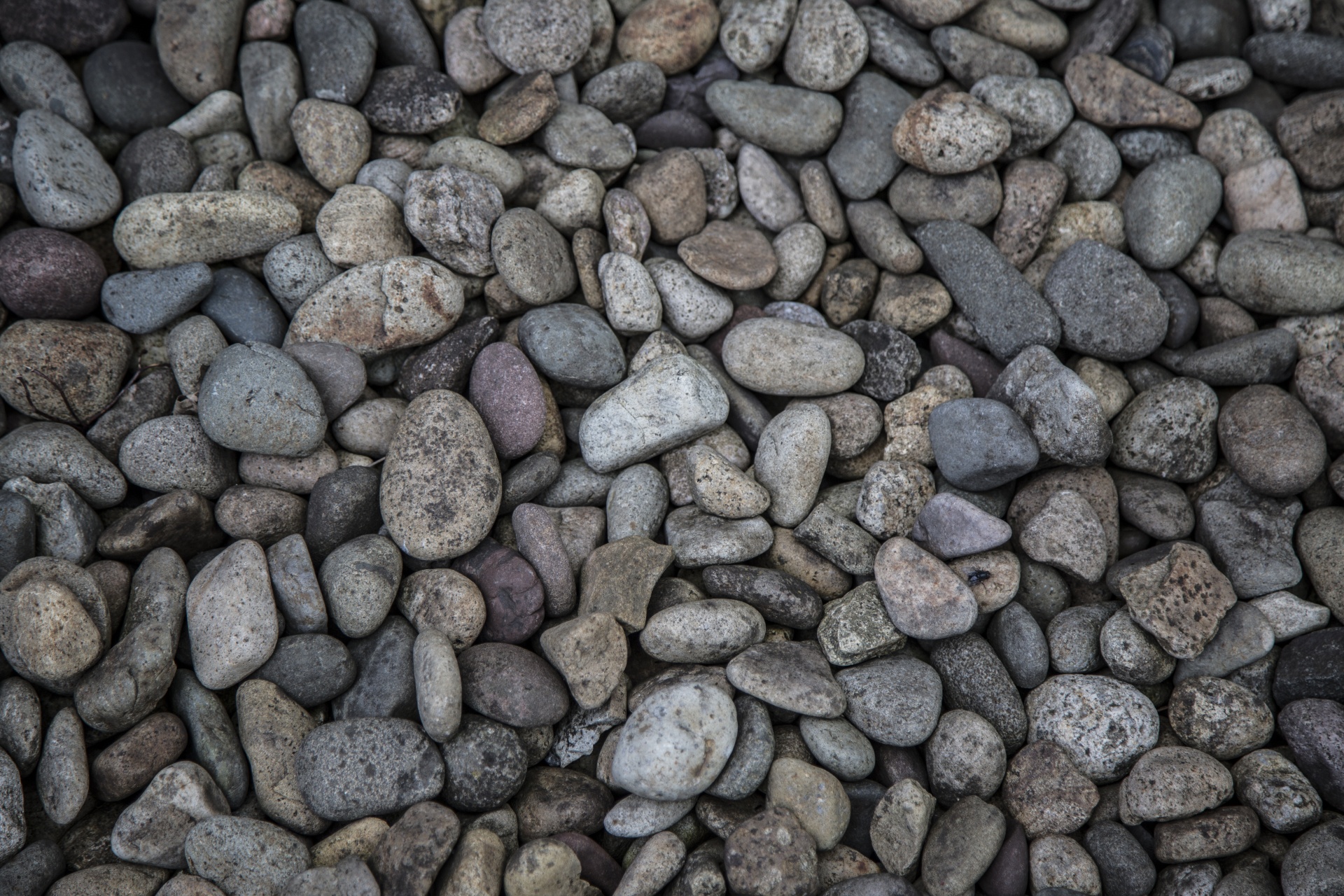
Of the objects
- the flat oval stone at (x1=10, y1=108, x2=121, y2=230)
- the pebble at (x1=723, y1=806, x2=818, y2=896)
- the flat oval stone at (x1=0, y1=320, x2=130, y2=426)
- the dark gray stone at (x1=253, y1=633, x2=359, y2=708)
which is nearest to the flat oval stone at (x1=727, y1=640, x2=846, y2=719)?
the pebble at (x1=723, y1=806, x2=818, y2=896)

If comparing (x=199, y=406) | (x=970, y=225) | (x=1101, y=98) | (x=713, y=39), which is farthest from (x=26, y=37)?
(x=1101, y=98)

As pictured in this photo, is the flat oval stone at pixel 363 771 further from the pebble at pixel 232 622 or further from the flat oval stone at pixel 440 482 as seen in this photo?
the flat oval stone at pixel 440 482

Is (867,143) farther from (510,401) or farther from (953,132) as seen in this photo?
(510,401)

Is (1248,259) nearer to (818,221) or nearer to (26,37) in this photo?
(818,221)

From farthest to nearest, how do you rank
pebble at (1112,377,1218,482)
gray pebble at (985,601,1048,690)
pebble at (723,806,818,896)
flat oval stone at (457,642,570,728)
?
pebble at (1112,377,1218,482) → gray pebble at (985,601,1048,690) → flat oval stone at (457,642,570,728) → pebble at (723,806,818,896)

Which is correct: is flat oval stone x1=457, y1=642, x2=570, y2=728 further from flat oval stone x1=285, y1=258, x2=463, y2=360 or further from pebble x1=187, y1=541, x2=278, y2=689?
flat oval stone x1=285, y1=258, x2=463, y2=360
